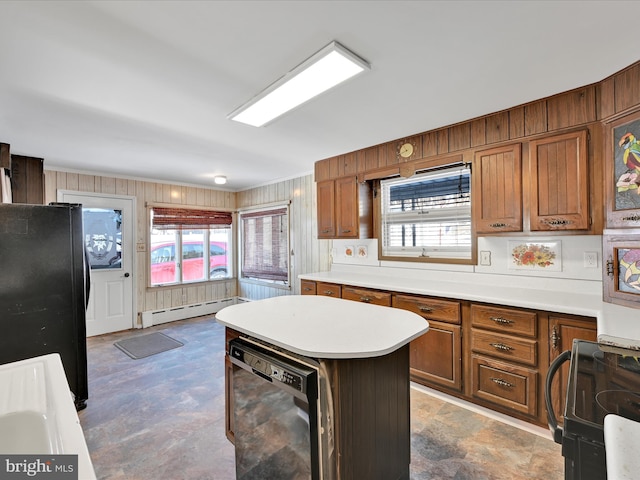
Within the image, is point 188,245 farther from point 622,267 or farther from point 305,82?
point 622,267

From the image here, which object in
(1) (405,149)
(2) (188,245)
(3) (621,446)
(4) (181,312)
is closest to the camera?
(3) (621,446)

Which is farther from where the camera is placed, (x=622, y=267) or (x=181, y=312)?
(x=181, y=312)

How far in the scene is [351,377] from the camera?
1234 mm

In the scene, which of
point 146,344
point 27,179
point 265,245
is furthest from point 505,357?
point 27,179

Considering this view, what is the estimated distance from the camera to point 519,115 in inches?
94.4

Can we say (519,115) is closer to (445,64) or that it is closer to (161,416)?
(445,64)

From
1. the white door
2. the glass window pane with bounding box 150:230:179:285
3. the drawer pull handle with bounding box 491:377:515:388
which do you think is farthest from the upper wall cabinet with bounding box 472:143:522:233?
the white door

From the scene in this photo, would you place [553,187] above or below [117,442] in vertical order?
above

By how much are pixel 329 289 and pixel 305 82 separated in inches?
87.1

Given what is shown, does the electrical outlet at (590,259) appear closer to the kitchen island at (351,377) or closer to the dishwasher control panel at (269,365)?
the kitchen island at (351,377)

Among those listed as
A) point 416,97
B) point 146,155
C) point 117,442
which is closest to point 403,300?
point 416,97

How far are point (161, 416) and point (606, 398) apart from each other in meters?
2.73

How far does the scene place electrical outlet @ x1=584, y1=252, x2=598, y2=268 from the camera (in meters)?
2.25

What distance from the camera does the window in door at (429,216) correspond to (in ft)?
9.82
